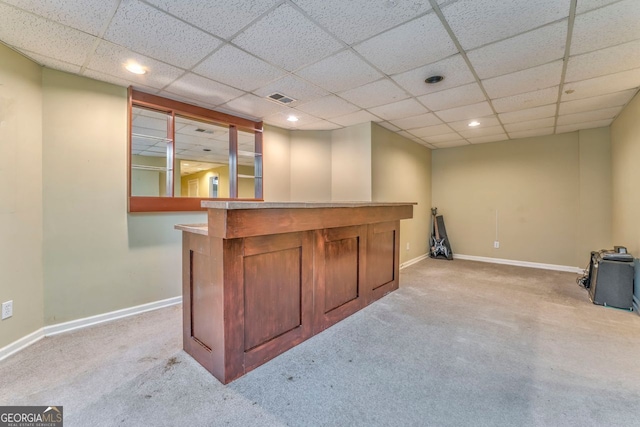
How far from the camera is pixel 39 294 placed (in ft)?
8.12

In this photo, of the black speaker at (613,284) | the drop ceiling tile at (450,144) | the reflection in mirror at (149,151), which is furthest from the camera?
the drop ceiling tile at (450,144)

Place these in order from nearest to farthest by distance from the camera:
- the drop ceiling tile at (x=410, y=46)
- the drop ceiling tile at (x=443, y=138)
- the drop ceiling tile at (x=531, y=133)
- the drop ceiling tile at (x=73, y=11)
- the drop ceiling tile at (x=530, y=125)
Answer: the drop ceiling tile at (x=73, y=11) → the drop ceiling tile at (x=410, y=46) → the drop ceiling tile at (x=530, y=125) → the drop ceiling tile at (x=531, y=133) → the drop ceiling tile at (x=443, y=138)

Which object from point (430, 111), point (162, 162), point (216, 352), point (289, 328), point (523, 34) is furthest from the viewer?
point (162, 162)

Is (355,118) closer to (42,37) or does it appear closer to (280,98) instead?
(280,98)

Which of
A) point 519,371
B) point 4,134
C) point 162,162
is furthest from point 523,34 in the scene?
point 162,162

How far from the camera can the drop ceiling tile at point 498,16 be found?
5.70 feet

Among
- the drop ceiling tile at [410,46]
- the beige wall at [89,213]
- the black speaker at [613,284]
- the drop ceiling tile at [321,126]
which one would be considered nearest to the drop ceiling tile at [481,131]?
the drop ceiling tile at [321,126]

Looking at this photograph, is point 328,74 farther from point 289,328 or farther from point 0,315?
point 0,315

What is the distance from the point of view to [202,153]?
267 inches

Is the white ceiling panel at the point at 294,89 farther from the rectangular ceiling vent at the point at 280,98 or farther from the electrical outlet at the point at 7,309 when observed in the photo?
the electrical outlet at the point at 7,309

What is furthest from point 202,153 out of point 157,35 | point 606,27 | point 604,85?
point 604,85

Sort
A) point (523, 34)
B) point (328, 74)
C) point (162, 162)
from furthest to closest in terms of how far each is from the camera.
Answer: point (162, 162) < point (328, 74) < point (523, 34)

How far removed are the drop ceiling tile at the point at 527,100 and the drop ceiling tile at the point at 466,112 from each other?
0.41ft

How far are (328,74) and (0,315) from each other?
11.2ft
